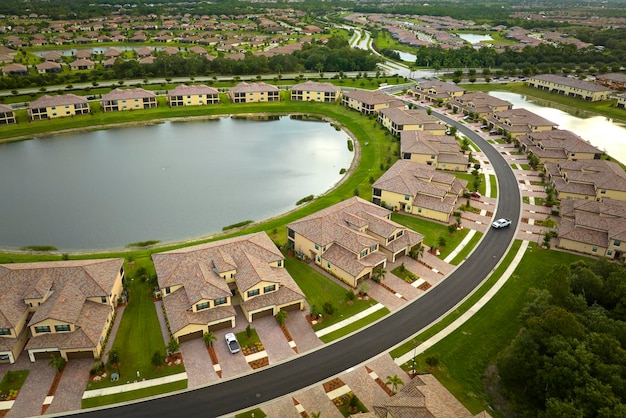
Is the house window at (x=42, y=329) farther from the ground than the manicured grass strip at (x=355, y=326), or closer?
farther from the ground

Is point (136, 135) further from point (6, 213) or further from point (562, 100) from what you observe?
point (562, 100)

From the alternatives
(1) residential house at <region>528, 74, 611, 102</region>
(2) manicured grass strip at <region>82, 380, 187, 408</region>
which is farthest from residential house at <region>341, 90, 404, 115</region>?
(2) manicured grass strip at <region>82, 380, 187, 408</region>

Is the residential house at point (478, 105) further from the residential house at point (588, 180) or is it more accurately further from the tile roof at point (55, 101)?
the tile roof at point (55, 101)

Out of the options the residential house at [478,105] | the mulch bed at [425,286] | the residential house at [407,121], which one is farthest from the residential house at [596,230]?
the residential house at [478,105]

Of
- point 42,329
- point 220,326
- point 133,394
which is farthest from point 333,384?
point 42,329

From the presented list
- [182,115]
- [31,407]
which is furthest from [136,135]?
[31,407]

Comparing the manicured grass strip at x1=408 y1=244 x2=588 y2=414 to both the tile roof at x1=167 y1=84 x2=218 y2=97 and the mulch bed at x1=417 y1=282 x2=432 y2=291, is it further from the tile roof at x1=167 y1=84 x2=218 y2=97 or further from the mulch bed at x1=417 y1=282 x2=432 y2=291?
the tile roof at x1=167 y1=84 x2=218 y2=97

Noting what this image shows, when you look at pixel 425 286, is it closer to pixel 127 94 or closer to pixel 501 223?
pixel 501 223
